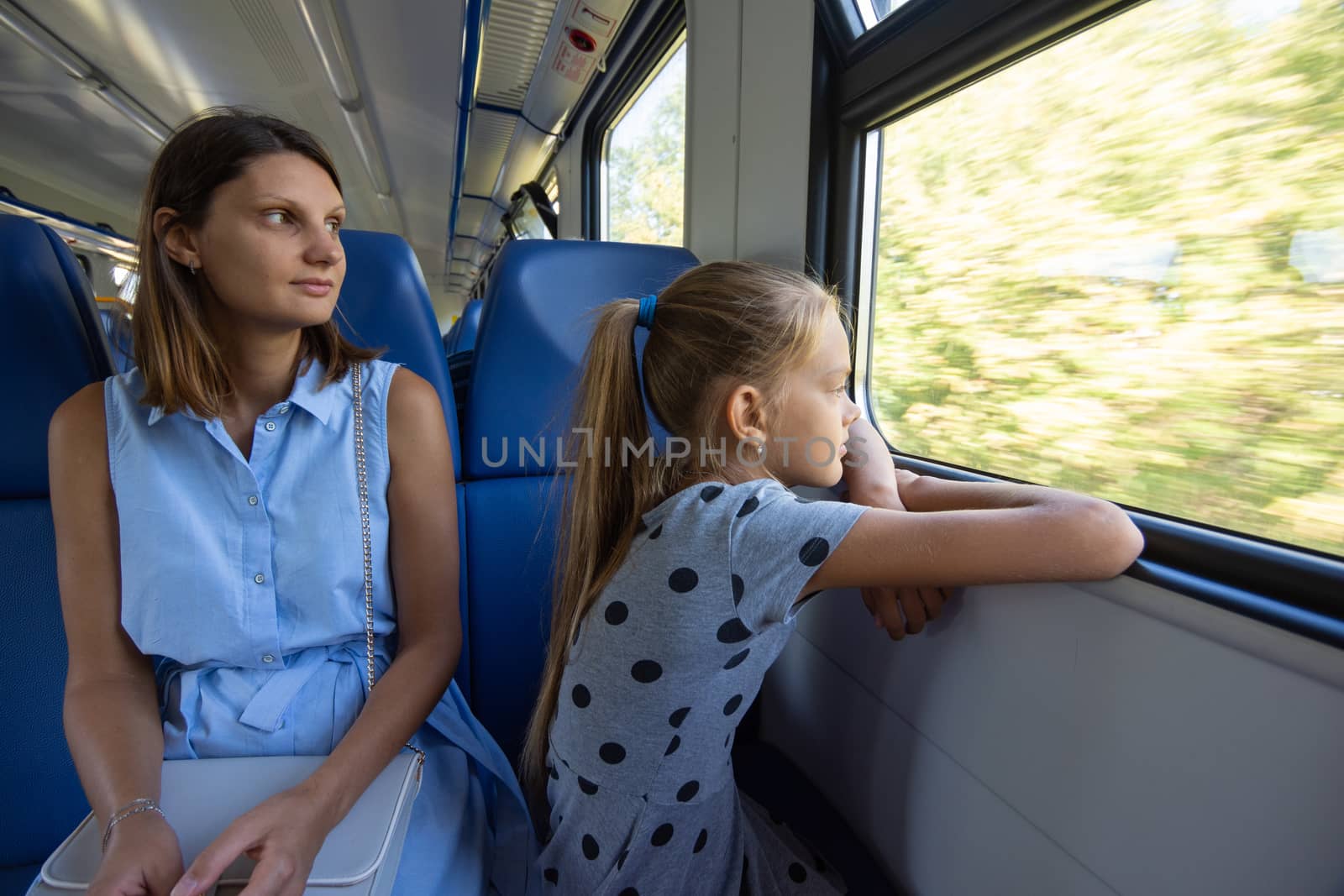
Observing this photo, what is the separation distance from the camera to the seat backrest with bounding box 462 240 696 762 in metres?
1.31

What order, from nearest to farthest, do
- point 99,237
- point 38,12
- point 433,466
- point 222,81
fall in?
point 433,466, point 38,12, point 99,237, point 222,81

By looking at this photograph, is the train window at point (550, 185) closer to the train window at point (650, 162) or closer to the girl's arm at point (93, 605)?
the train window at point (650, 162)

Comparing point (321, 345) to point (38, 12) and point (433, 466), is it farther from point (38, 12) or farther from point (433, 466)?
point (38, 12)

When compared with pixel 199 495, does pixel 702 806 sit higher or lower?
lower

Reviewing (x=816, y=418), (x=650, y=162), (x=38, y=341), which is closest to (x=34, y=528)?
(x=38, y=341)

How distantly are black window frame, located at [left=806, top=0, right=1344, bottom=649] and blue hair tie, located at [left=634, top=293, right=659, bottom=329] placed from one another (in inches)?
22.1

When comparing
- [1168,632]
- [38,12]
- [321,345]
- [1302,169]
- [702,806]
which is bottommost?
[702,806]

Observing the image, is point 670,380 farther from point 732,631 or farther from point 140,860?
point 140,860

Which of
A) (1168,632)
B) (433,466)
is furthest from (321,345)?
(1168,632)

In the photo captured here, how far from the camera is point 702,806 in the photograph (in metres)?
0.87

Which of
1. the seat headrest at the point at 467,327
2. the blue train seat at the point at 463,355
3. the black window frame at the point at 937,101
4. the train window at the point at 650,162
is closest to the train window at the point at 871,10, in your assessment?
the black window frame at the point at 937,101

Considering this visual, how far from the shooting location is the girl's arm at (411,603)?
80 centimetres

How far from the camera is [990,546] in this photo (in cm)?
67

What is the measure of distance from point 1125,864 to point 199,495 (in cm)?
121
